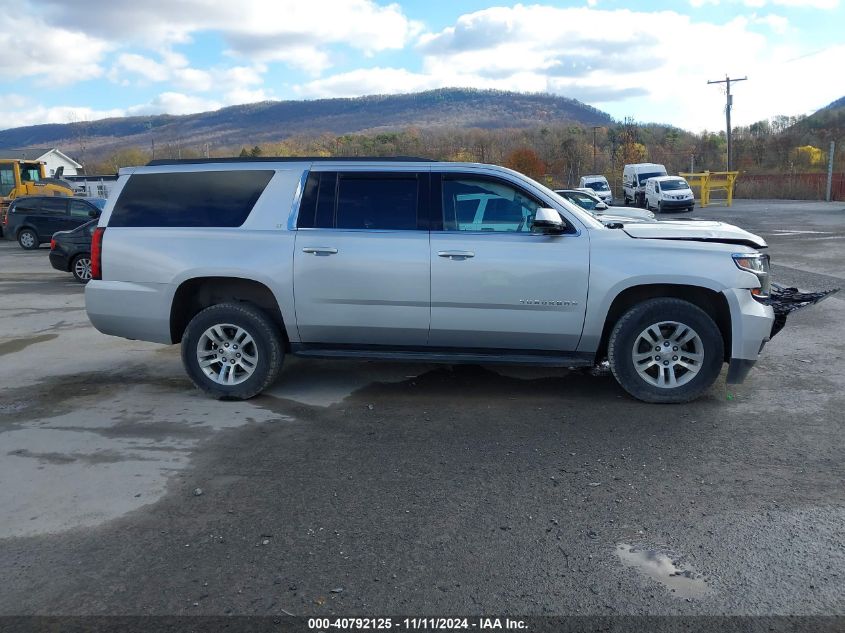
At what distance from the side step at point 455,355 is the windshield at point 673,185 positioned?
3247 cm

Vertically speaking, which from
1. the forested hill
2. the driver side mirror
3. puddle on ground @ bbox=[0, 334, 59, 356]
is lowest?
puddle on ground @ bbox=[0, 334, 59, 356]

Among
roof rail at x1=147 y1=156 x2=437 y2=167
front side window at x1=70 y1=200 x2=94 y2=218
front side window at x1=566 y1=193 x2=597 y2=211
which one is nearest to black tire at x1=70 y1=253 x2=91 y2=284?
front side window at x1=70 y1=200 x2=94 y2=218

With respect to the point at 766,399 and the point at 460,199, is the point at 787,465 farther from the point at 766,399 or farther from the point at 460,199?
the point at 460,199

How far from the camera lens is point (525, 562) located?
338cm

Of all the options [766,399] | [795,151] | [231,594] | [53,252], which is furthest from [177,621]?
[795,151]

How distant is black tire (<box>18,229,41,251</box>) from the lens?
2238 cm

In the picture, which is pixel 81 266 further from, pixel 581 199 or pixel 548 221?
pixel 581 199

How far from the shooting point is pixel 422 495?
13.5 ft

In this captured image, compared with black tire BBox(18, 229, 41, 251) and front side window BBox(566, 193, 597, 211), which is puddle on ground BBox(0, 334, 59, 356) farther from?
black tire BBox(18, 229, 41, 251)

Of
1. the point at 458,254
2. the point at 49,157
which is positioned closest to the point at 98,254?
the point at 458,254

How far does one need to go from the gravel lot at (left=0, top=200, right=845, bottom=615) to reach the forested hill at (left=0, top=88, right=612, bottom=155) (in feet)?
371

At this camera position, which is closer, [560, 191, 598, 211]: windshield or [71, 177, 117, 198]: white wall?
[560, 191, 598, 211]: windshield

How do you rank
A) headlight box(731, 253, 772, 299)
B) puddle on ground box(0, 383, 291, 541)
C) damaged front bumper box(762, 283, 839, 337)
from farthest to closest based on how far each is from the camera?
1. damaged front bumper box(762, 283, 839, 337)
2. headlight box(731, 253, 772, 299)
3. puddle on ground box(0, 383, 291, 541)

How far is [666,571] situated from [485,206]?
10.9 feet
